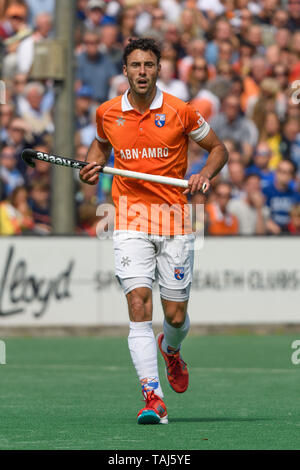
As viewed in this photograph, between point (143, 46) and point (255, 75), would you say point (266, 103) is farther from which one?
point (143, 46)

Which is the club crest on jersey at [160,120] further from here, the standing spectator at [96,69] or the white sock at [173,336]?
the standing spectator at [96,69]

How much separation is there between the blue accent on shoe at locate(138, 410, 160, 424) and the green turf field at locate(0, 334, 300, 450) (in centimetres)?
8

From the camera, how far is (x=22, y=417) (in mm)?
7336

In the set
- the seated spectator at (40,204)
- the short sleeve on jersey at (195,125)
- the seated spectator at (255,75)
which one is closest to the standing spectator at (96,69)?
the seated spectator at (40,204)

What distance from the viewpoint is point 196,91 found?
55.5 ft

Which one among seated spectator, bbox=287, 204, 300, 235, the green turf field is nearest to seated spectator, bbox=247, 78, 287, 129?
seated spectator, bbox=287, 204, 300, 235

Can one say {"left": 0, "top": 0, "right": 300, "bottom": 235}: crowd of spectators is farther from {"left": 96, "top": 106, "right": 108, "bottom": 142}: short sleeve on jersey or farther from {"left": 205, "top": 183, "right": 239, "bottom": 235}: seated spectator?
{"left": 96, "top": 106, "right": 108, "bottom": 142}: short sleeve on jersey

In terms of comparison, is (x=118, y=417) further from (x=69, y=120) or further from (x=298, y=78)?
(x=298, y=78)

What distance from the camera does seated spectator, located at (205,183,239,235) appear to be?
15.4 m

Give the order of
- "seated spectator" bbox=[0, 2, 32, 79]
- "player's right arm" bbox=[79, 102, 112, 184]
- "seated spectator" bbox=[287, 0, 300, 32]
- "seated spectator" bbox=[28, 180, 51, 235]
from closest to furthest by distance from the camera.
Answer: "player's right arm" bbox=[79, 102, 112, 184] → "seated spectator" bbox=[28, 180, 51, 235] → "seated spectator" bbox=[0, 2, 32, 79] → "seated spectator" bbox=[287, 0, 300, 32]

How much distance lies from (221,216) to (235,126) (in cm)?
178
